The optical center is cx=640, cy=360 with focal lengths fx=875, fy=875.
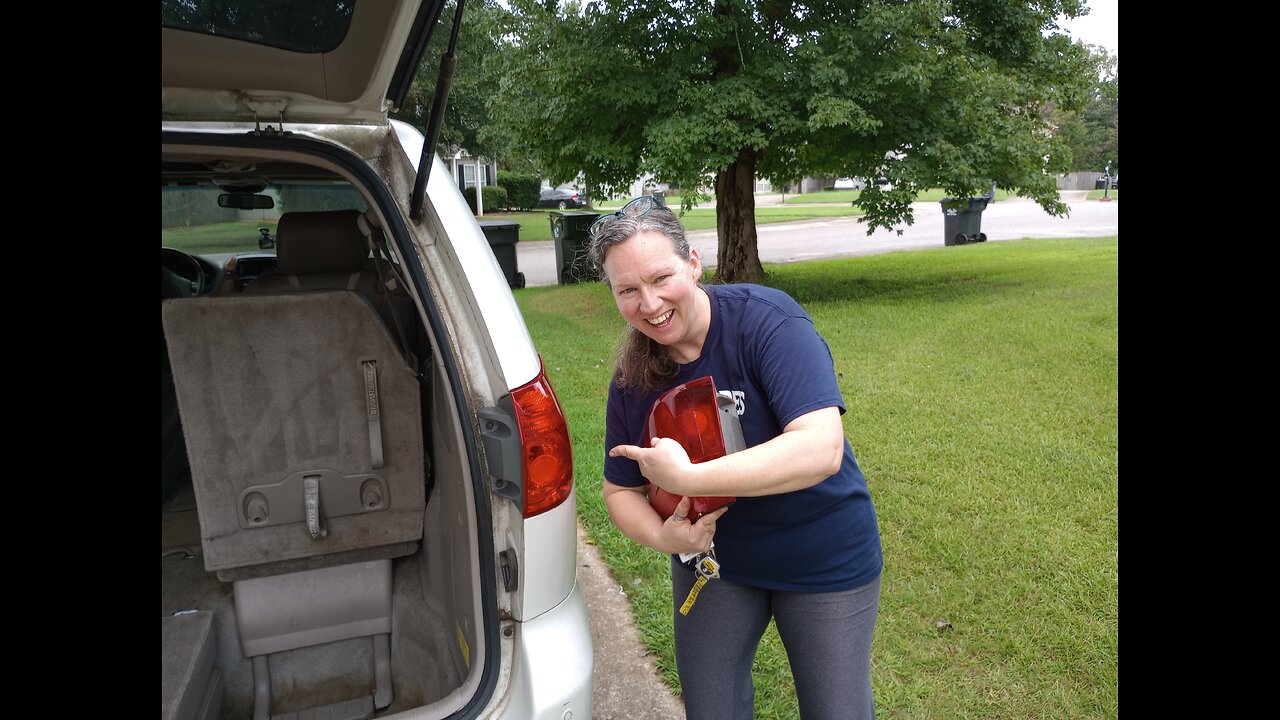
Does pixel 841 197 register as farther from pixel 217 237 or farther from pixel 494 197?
pixel 217 237

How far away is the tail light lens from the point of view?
1981 millimetres

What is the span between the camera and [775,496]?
6.15ft

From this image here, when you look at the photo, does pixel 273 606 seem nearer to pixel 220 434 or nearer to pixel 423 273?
pixel 220 434

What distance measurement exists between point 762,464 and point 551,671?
747 mm

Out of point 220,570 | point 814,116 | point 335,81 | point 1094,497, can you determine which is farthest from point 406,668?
point 814,116

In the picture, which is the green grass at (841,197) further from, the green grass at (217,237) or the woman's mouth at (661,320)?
the woman's mouth at (661,320)

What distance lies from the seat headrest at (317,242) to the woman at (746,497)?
65.7 inches

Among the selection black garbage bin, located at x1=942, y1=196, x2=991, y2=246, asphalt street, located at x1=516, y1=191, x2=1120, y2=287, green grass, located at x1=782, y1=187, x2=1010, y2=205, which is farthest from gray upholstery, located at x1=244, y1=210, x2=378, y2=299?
green grass, located at x1=782, y1=187, x2=1010, y2=205

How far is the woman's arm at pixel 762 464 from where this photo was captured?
1.62m

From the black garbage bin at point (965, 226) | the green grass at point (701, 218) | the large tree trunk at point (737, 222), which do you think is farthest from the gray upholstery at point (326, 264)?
the green grass at point (701, 218)

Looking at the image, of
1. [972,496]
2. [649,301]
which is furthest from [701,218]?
[649,301]
